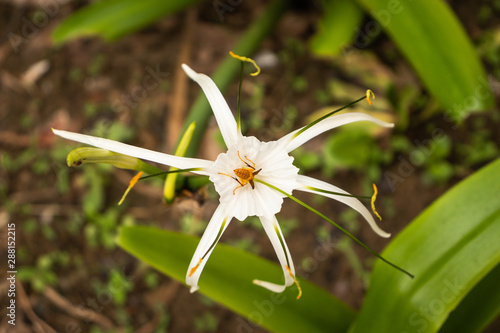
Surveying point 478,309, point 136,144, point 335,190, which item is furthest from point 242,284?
point 136,144

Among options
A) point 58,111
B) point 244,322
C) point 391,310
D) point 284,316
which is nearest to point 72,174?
point 58,111

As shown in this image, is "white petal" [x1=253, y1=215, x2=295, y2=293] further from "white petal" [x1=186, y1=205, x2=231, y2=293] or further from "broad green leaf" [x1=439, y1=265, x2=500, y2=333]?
"broad green leaf" [x1=439, y1=265, x2=500, y2=333]

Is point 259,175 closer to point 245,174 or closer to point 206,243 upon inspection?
point 245,174

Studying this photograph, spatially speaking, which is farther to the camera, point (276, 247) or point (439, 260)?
point (439, 260)

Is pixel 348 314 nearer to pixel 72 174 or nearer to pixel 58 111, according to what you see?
pixel 72 174

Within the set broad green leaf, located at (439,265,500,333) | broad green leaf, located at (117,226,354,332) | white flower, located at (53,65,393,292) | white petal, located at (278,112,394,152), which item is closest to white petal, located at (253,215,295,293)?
white flower, located at (53,65,393,292)
